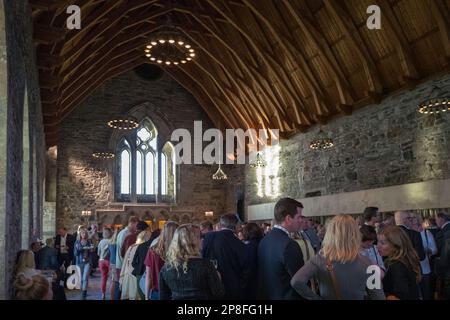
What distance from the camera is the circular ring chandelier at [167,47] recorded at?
484 inches

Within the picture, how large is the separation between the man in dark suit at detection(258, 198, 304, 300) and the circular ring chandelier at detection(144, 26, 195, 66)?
9.19 metres

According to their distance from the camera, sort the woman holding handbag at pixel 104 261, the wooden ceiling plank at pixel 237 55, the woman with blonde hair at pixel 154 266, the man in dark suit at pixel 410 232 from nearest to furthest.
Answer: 1. the woman with blonde hair at pixel 154 266
2. the man in dark suit at pixel 410 232
3. the woman holding handbag at pixel 104 261
4. the wooden ceiling plank at pixel 237 55

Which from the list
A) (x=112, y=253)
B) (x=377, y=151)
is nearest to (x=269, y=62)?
(x=377, y=151)

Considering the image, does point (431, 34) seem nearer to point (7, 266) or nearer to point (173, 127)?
point (7, 266)

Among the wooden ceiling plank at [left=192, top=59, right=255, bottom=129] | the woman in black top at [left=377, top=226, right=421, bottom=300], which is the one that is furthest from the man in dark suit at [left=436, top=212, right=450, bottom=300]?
the wooden ceiling plank at [left=192, top=59, right=255, bottom=129]

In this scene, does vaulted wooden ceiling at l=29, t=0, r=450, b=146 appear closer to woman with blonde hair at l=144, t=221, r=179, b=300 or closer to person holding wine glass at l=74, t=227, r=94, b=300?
person holding wine glass at l=74, t=227, r=94, b=300

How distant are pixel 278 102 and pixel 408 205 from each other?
6880mm

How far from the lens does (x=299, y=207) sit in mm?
4051

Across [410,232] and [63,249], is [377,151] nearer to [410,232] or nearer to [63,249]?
[410,232]

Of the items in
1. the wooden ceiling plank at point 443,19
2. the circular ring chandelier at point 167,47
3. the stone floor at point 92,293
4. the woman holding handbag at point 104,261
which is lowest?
the stone floor at point 92,293

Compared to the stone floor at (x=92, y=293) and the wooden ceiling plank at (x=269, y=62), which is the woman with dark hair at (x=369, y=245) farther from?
the wooden ceiling plank at (x=269, y=62)

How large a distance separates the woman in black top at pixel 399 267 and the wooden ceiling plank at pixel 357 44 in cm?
966

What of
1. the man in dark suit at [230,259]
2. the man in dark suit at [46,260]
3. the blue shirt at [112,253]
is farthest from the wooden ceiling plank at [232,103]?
the man in dark suit at [230,259]

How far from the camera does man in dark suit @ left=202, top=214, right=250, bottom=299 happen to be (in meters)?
4.79
